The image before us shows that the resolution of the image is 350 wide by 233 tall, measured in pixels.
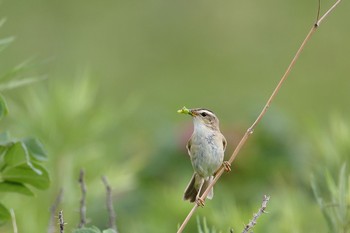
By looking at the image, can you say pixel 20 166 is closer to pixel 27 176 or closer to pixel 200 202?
pixel 27 176

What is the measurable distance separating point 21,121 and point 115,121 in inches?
16.7

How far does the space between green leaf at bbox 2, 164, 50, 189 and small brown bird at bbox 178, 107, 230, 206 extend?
0.33 metres

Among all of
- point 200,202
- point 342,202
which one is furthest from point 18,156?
point 342,202

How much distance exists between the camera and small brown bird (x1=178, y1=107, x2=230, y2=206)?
2912 millimetres

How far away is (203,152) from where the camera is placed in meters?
3.00

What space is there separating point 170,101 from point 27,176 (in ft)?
24.5

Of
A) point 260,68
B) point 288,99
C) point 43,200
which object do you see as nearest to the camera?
point 43,200

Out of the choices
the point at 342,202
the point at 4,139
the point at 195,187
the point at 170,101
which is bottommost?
the point at 342,202

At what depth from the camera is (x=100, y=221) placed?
14.8 feet

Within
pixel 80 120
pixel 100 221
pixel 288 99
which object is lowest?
pixel 100 221

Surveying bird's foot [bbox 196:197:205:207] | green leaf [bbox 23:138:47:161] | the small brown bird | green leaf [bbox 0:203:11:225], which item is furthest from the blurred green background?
bird's foot [bbox 196:197:205:207]

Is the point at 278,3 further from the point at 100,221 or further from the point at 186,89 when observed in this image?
the point at 100,221

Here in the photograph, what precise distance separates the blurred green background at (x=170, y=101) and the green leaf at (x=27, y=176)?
1.26 feet

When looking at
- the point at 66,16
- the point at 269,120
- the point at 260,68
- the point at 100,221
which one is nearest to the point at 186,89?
the point at 260,68
